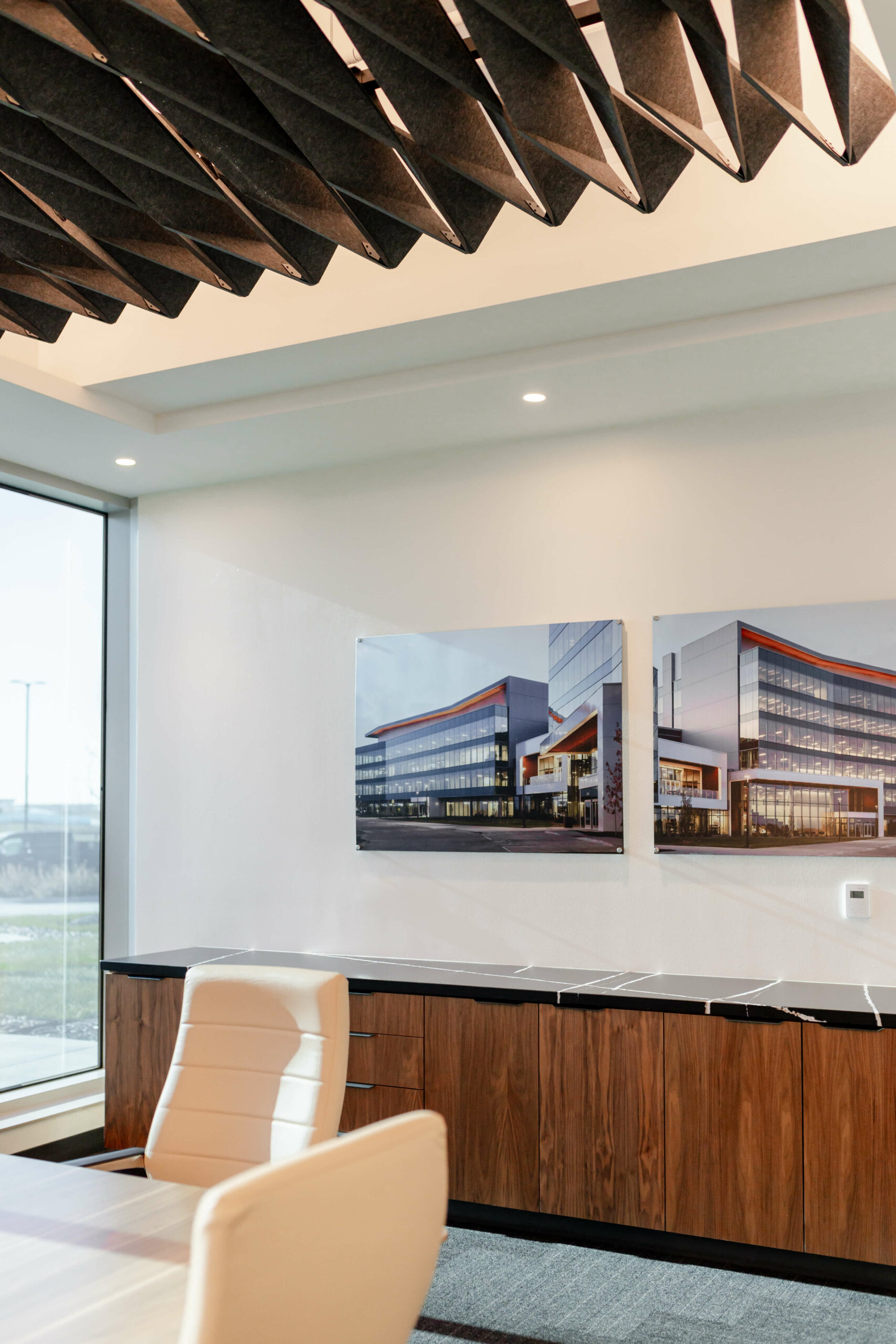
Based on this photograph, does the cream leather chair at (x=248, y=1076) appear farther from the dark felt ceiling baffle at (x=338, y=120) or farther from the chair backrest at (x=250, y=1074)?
the dark felt ceiling baffle at (x=338, y=120)

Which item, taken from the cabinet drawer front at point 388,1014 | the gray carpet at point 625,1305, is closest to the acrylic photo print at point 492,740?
the cabinet drawer front at point 388,1014

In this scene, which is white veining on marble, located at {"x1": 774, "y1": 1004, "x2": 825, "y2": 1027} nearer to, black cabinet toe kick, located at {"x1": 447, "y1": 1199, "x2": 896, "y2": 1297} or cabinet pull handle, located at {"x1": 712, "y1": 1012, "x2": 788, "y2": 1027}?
cabinet pull handle, located at {"x1": 712, "y1": 1012, "x2": 788, "y2": 1027}

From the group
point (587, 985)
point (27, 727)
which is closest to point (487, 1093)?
point (587, 985)

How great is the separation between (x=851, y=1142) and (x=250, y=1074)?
180cm

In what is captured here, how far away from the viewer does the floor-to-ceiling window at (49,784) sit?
188 inches

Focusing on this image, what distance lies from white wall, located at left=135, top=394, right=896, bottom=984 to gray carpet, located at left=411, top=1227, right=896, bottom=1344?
0.97m

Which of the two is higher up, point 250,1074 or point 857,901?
point 857,901

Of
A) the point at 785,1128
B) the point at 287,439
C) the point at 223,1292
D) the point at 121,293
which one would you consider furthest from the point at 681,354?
the point at 223,1292

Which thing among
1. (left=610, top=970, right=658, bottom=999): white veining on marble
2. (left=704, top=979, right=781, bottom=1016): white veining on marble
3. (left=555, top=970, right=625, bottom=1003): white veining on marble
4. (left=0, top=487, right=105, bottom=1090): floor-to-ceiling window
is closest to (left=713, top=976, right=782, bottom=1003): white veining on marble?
(left=704, top=979, right=781, bottom=1016): white veining on marble

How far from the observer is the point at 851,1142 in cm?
321

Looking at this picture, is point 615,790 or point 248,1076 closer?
point 248,1076

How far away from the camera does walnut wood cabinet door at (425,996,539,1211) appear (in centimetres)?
365

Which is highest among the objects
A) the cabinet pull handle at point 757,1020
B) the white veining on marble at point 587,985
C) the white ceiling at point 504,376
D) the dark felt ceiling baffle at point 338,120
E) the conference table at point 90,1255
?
the white ceiling at point 504,376

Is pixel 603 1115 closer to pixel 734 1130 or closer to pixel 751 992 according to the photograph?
pixel 734 1130
